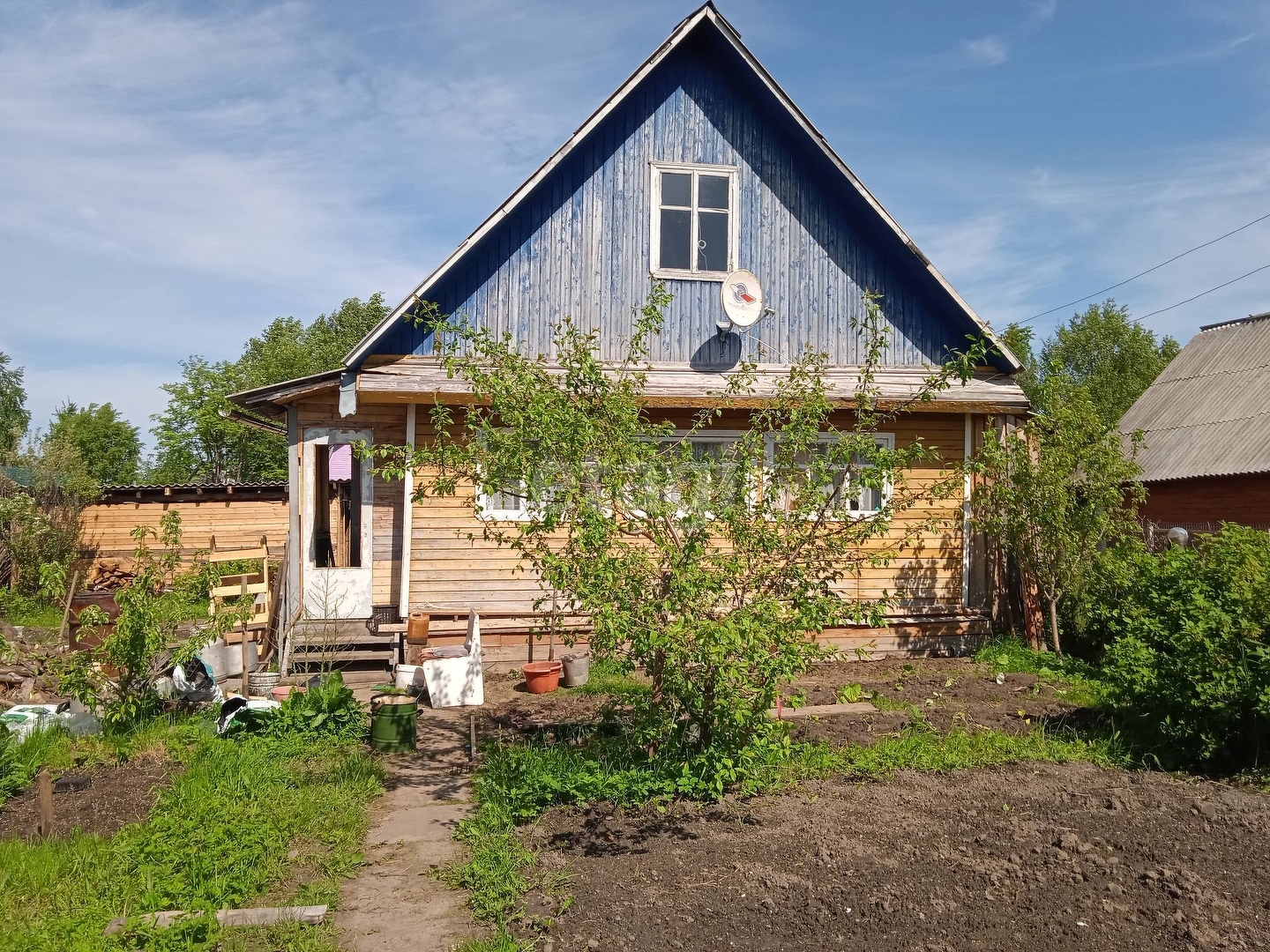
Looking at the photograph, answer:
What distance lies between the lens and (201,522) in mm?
22516

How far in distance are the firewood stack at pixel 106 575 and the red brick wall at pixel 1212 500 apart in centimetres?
1978

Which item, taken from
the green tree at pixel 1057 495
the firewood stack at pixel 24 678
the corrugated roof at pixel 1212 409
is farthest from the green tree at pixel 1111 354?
the firewood stack at pixel 24 678

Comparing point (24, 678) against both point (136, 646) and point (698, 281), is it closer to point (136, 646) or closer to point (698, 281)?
point (136, 646)

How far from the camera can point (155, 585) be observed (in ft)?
27.0

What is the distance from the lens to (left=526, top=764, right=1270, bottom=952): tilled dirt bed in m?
4.43

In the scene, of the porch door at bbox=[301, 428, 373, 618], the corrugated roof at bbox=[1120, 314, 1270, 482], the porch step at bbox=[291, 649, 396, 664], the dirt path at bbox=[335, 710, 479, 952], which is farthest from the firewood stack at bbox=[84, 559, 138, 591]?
the corrugated roof at bbox=[1120, 314, 1270, 482]

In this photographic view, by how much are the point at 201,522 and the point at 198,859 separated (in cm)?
1886

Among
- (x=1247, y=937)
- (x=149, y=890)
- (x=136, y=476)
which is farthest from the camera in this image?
(x=136, y=476)

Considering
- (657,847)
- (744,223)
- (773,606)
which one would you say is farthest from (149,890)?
(744,223)

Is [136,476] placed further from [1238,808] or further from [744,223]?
[1238,808]

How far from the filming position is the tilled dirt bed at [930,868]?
443cm

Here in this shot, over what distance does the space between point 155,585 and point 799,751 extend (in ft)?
18.0

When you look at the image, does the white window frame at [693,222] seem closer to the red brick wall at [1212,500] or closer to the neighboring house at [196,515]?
the red brick wall at [1212,500]

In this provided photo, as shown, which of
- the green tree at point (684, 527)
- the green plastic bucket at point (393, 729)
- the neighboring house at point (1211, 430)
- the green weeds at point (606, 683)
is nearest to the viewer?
the green tree at point (684, 527)
